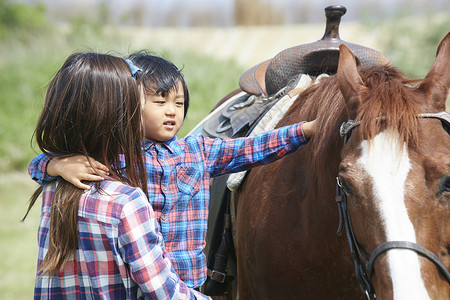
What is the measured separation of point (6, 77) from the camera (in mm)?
11727

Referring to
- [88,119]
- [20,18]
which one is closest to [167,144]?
[88,119]

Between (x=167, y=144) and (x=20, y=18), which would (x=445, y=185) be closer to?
(x=167, y=144)

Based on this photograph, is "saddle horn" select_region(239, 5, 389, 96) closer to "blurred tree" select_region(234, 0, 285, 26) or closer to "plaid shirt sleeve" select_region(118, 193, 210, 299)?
"plaid shirt sleeve" select_region(118, 193, 210, 299)

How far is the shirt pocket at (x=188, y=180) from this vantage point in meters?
1.80

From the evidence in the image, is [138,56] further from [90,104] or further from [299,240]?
[299,240]

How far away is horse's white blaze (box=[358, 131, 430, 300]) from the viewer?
1.20 metres

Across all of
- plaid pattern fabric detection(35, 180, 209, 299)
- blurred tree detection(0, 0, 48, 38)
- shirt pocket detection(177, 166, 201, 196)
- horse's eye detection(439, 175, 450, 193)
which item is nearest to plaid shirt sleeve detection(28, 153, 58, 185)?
plaid pattern fabric detection(35, 180, 209, 299)

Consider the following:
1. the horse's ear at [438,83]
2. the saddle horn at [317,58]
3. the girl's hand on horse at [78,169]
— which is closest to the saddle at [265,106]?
the saddle horn at [317,58]

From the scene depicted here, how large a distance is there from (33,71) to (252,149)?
11395mm

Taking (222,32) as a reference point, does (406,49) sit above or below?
below

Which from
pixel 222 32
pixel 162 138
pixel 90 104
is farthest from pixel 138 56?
pixel 222 32

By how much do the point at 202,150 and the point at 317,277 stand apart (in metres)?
0.66

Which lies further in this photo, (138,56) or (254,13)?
(254,13)

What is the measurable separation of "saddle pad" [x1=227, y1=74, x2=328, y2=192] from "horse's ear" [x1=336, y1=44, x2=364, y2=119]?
0.63 meters
